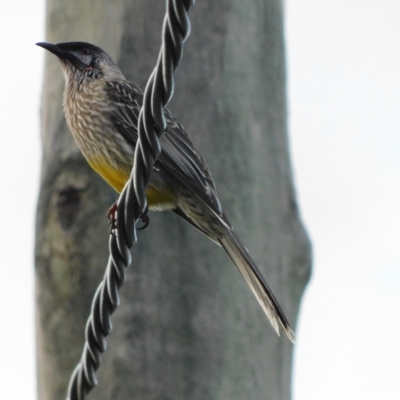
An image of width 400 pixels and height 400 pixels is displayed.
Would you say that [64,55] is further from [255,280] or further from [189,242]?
[255,280]

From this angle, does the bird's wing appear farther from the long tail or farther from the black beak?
the black beak

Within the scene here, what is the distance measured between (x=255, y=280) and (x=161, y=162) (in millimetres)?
863

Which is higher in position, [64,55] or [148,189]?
[64,55]

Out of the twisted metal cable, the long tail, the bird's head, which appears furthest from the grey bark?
the twisted metal cable

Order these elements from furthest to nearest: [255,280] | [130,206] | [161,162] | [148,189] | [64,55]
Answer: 1. [64,55]
2. [148,189]
3. [161,162]
4. [255,280]
5. [130,206]

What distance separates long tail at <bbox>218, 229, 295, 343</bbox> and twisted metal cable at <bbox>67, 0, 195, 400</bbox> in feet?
4.82

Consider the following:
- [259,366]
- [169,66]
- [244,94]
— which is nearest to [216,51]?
[244,94]

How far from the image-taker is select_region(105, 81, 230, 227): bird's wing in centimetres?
477

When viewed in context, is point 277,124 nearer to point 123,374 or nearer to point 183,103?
point 183,103

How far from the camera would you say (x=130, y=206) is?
122 inches

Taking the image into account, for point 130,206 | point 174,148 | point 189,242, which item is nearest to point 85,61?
point 174,148

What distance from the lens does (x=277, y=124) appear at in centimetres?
595

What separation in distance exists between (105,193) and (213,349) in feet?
3.93

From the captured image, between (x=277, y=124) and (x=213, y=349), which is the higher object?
(x=277, y=124)
